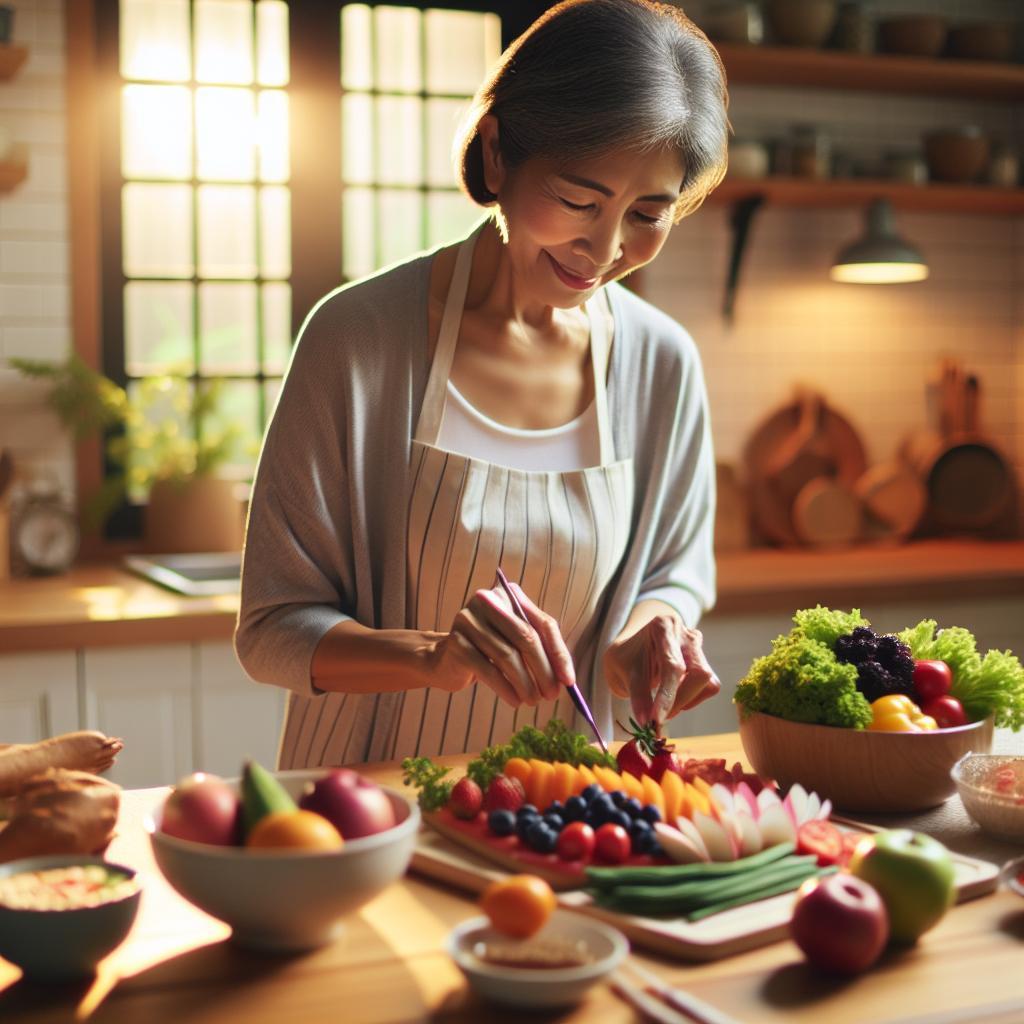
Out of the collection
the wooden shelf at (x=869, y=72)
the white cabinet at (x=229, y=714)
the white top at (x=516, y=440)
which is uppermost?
the wooden shelf at (x=869, y=72)

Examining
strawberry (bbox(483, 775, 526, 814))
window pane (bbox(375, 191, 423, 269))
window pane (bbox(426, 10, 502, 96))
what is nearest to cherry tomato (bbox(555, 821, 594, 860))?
strawberry (bbox(483, 775, 526, 814))

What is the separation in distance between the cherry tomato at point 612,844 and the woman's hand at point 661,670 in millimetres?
334

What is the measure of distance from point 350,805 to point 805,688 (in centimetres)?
59

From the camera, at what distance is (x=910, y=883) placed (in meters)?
1.15

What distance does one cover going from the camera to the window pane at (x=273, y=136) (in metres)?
3.95

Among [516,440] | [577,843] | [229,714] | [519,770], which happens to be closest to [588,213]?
[516,440]

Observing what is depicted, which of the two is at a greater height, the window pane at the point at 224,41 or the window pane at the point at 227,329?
the window pane at the point at 224,41

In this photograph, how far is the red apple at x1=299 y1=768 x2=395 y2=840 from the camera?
1.12m

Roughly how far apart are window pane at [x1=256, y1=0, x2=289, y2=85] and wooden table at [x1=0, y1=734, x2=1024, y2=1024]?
3.17 meters

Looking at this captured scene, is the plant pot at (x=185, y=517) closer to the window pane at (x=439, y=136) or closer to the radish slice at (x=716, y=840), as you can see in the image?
the window pane at (x=439, y=136)

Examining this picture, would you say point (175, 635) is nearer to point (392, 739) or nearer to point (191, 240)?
point (392, 739)

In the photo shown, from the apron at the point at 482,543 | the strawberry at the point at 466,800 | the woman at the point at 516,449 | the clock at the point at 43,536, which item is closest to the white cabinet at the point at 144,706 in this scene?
the clock at the point at 43,536

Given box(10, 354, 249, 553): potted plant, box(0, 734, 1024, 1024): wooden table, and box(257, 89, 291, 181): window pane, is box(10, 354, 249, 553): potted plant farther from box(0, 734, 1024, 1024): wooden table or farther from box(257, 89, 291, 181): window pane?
box(0, 734, 1024, 1024): wooden table

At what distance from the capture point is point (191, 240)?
392cm
